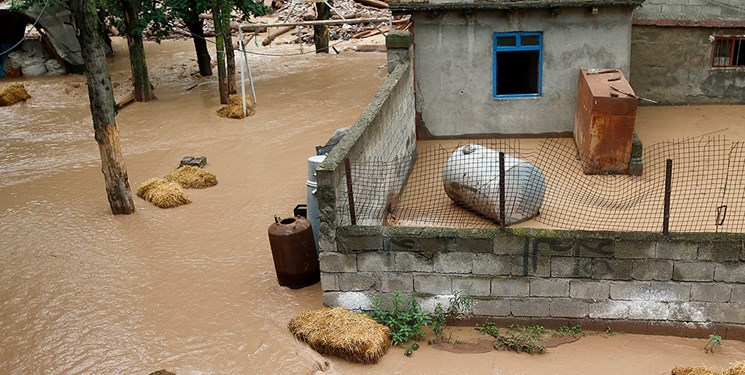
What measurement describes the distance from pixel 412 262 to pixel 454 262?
1.61 feet

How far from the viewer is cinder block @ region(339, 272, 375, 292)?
28.4 feet

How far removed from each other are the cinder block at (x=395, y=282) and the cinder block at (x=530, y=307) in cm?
122

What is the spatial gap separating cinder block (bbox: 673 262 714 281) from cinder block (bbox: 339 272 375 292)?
3447 mm

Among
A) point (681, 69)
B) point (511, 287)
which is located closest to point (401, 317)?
point (511, 287)

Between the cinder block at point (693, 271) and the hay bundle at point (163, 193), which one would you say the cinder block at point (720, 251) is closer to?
the cinder block at point (693, 271)

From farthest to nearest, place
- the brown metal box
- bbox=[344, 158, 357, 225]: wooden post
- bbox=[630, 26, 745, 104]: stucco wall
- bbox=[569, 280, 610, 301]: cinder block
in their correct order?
1. bbox=[630, 26, 745, 104]: stucco wall
2. the brown metal box
3. bbox=[344, 158, 357, 225]: wooden post
4. bbox=[569, 280, 610, 301]: cinder block

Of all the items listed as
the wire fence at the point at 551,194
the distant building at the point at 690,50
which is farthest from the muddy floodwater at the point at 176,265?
the distant building at the point at 690,50

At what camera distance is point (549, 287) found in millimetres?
8422

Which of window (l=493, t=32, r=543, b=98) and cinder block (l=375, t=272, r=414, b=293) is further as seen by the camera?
window (l=493, t=32, r=543, b=98)

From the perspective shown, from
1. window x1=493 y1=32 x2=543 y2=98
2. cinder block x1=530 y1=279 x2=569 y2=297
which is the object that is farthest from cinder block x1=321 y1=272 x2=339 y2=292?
window x1=493 y1=32 x2=543 y2=98

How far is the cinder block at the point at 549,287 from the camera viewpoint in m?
8.38

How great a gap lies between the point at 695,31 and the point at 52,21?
19.3 m

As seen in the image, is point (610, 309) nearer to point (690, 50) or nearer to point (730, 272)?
point (730, 272)

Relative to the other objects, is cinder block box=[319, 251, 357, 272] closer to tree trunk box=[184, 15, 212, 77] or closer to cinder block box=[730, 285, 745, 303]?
cinder block box=[730, 285, 745, 303]
